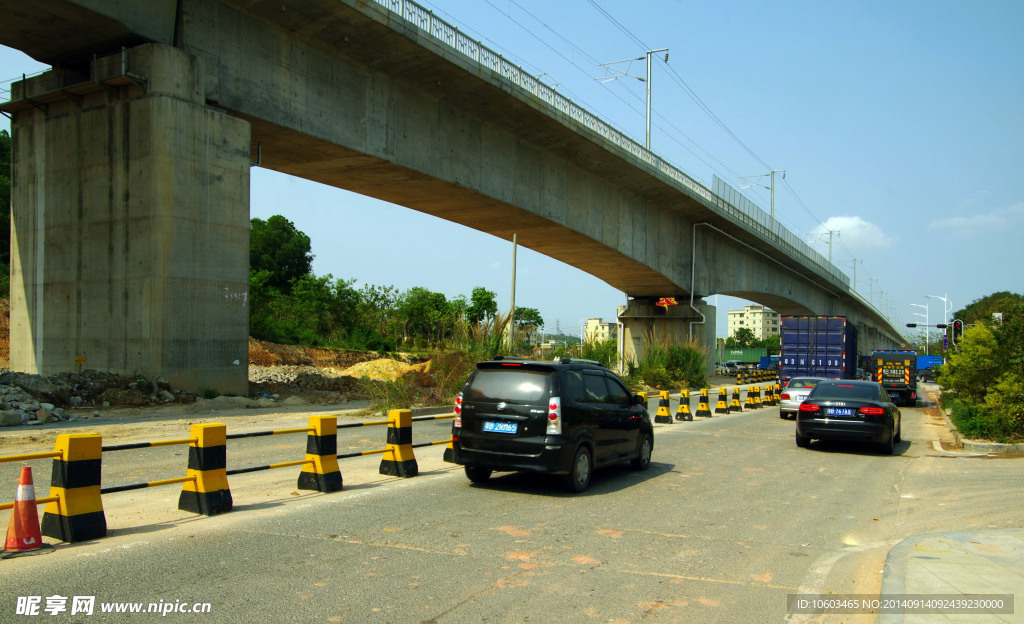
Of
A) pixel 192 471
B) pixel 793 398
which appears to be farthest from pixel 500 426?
pixel 793 398

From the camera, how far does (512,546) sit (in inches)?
249

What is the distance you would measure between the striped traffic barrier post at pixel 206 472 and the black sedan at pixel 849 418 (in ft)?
34.0

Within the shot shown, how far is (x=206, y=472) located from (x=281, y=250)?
78.4 metres

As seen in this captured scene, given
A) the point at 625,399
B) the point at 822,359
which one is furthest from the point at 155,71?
the point at 822,359

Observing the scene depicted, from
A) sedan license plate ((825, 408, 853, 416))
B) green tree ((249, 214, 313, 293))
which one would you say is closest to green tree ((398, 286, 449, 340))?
green tree ((249, 214, 313, 293))

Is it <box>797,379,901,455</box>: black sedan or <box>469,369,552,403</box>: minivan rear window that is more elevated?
<box>469,369,552,403</box>: minivan rear window

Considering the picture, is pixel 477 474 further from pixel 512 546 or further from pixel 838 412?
pixel 838 412

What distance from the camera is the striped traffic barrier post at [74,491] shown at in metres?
5.99

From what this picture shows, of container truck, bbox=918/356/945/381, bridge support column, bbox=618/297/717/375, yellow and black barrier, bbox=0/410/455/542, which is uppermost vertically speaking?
bridge support column, bbox=618/297/717/375

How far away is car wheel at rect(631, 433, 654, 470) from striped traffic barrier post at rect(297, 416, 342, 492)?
14.0 ft

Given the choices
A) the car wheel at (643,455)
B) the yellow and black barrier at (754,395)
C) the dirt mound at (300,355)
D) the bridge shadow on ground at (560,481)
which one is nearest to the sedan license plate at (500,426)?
the bridge shadow on ground at (560,481)

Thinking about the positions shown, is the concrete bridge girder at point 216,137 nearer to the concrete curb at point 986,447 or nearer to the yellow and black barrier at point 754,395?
the yellow and black barrier at point 754,395

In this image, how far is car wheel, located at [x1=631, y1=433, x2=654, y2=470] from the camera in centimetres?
1053

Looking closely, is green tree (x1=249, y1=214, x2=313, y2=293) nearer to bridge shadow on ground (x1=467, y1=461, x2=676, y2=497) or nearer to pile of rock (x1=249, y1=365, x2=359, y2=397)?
pile of rock (x1=249, y1=365, x2=359, y2=397)
